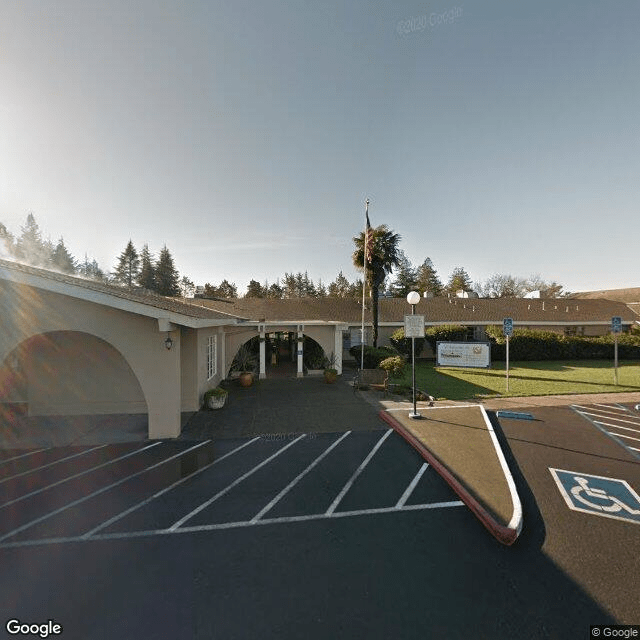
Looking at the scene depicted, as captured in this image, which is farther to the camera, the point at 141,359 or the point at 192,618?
the point at 141,359

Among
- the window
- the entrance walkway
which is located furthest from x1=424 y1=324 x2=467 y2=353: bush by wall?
the window

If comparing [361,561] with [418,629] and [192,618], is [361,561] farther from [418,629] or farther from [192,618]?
[192,618]

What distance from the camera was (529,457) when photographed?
7.63 meters

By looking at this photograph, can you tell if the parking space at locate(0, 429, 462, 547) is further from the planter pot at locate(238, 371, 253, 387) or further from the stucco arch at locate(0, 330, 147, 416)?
the planter pot at locate(238, 371, 253, 387)

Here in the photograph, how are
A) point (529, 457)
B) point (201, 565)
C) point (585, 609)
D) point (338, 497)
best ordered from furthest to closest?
point (529, 457) → point (338, 497) → point (201, 565) → point (585, 609)

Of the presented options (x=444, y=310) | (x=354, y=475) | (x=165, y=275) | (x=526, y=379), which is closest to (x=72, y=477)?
(x=354, y=475)

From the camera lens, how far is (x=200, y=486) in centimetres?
637

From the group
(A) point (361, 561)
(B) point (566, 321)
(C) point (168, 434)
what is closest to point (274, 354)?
(C) point (168, 434)

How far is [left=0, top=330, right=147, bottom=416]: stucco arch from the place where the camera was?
10.6m

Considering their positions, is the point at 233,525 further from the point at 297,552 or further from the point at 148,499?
the point at 148,499

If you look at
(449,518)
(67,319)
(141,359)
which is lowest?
(449,518)

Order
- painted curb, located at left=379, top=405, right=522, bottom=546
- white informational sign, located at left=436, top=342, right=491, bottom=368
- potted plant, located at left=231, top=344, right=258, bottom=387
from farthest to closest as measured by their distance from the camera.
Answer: white informational sign, located at left=436, top=342, right=491, bottom=368
potted plant, located at left=231, top=344, right=258, bottom=387
painted curb, located at left=379, top=405, right=522, bottom=546

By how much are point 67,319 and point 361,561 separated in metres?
8.94

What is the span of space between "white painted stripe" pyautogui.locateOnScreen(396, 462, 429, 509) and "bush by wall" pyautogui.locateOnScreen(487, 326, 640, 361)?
20.0 metres
